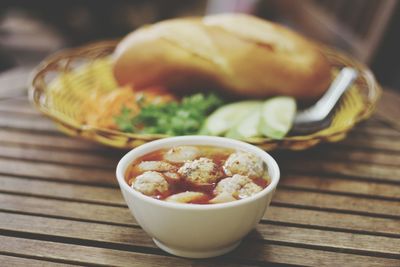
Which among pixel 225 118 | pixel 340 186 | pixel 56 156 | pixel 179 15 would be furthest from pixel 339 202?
pixel 179 15

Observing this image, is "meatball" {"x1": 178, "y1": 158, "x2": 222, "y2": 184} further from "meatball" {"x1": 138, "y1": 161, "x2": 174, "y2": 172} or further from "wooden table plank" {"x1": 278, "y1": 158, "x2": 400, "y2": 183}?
"wooden table plank" {"x1": 278, "y1": 158, "x2": 400, "y2": 183}

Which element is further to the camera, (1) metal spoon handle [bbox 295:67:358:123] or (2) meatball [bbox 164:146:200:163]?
(1) metal spoon handle [bbox 295:67:358:123]

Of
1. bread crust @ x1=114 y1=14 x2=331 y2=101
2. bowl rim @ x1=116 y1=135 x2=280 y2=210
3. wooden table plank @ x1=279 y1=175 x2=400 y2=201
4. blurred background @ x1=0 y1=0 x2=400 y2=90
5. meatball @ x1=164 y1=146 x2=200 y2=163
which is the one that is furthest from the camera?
blurred background @ x1=0 y1=0 x2=400 y2=90

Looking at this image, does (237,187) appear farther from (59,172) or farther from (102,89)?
(102,89)

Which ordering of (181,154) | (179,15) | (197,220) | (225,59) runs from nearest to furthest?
1. (197,220)
2. (181,154)
3. (225,59)
4. (179,15)


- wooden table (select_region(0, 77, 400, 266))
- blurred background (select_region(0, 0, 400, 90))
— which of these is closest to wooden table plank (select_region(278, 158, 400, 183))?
wooden table (select_region(0, 77, 400, 266))

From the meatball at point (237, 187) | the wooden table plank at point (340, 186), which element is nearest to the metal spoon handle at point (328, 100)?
the wooden table plank at point (340, 186)

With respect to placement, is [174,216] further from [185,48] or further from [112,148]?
[185,48]

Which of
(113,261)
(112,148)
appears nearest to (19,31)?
(112,148)
